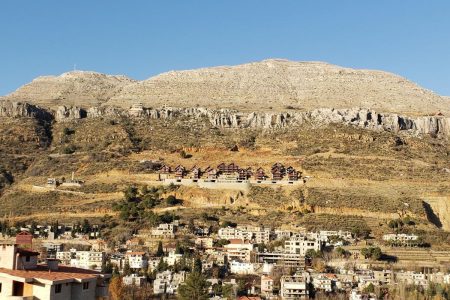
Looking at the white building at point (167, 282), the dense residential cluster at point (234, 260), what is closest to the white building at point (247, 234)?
the dense residential cluster at point (234, 260)

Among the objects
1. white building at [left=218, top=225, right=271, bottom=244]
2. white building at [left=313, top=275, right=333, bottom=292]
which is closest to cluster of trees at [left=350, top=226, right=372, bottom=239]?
white building at [left=218, top=225, right=271, bottom=244]

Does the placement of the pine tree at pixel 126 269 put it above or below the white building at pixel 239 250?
below

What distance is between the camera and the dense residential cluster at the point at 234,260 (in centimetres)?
4078

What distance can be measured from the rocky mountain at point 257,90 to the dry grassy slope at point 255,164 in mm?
12454

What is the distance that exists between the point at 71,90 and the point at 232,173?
166ft

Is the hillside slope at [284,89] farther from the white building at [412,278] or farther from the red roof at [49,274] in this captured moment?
the red roof at [49,274]

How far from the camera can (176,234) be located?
54.0 m

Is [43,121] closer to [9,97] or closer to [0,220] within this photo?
[9,97]

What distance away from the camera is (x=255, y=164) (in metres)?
70.6

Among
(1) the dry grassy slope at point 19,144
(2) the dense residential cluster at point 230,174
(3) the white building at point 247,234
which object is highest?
(1) the dry grassy slope at point 19,144

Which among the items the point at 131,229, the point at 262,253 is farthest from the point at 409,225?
the point at 131,229

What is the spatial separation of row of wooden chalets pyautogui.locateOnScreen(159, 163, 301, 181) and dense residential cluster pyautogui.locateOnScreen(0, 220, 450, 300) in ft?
30.3

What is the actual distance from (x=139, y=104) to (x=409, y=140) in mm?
33229

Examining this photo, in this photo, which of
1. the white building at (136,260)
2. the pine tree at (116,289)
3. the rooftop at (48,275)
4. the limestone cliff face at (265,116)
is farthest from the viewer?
the limestone cliff face at (265,116)
